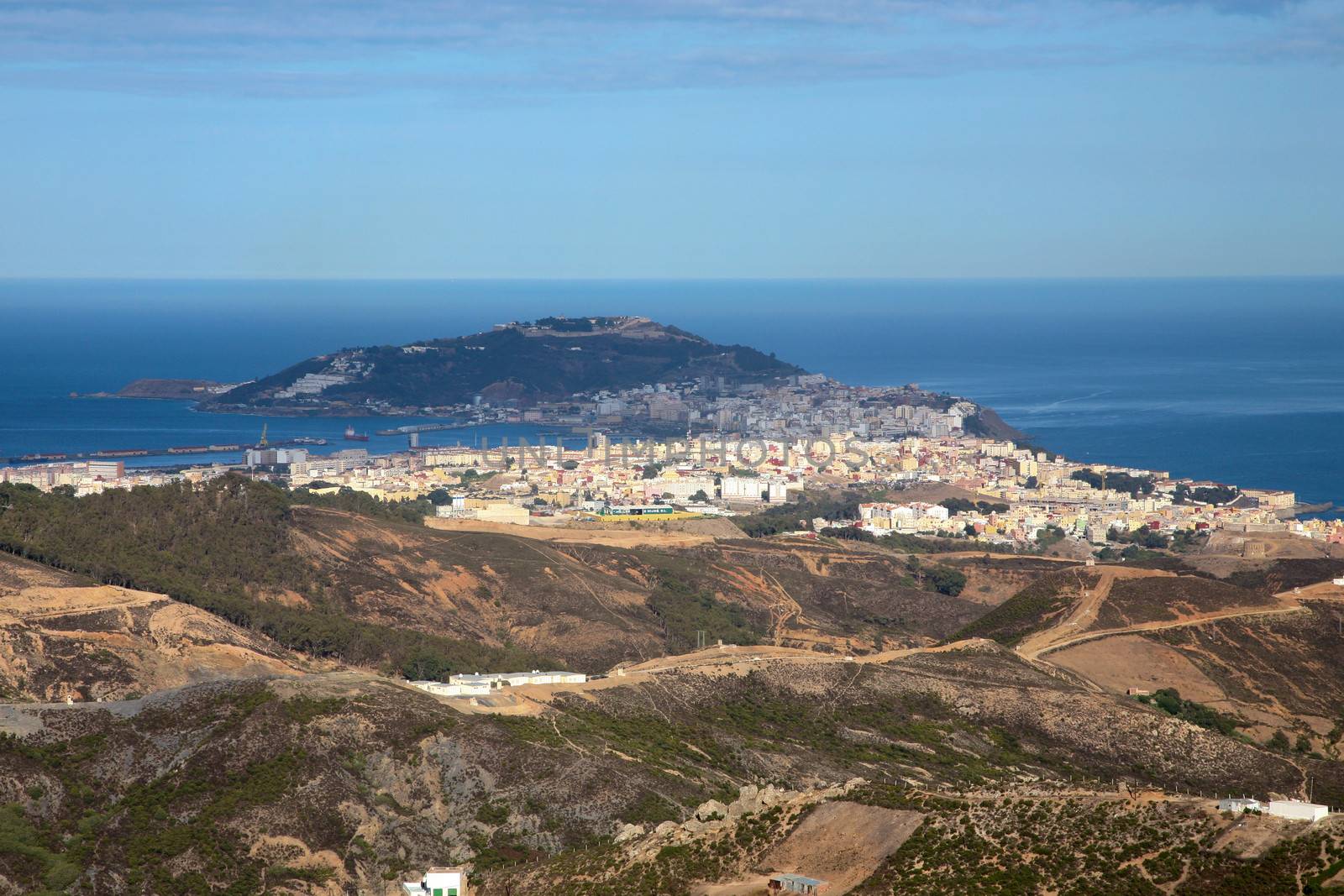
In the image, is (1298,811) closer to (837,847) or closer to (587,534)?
(837,847)

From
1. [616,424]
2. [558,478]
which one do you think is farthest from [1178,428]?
[558,478]

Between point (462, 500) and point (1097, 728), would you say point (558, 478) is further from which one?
point (1097, 728)

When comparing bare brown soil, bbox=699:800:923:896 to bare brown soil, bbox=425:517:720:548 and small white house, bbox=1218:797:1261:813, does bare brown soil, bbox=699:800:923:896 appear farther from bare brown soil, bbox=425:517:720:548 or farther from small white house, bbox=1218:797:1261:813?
bare brown soil, bbox=425:517:720:548

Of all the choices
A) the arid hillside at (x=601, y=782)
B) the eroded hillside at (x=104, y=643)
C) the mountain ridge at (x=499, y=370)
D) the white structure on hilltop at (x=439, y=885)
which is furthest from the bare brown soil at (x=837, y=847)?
the mountain ridge at (x=499, y=370)

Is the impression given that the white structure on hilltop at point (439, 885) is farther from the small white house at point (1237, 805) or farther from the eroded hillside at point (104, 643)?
the eroded hillside at point (104, 643)

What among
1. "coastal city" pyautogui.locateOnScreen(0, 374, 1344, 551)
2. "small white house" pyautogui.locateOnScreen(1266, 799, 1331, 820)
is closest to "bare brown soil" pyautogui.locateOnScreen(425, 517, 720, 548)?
"coastal city" pyautogui.locateOnScreen(0, 374, 1344, 551)

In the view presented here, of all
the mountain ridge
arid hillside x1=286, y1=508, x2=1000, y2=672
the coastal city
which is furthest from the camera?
the mountain ridge

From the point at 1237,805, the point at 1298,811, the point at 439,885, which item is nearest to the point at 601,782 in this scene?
the point at 439,885
